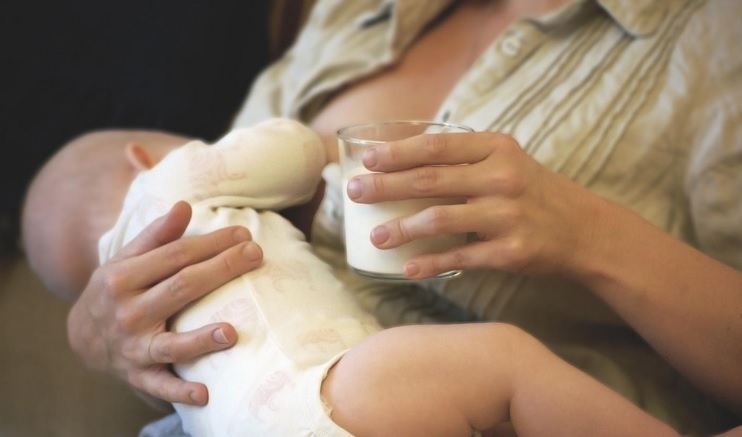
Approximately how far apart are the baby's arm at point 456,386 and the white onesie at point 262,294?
0.11 ft

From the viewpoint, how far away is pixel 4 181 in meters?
1.58

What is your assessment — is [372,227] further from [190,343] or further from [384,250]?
[190,343]

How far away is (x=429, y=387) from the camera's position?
655mm

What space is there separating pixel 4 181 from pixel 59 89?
229 mm

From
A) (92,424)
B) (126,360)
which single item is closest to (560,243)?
(126,360)

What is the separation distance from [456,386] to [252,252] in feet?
0.86

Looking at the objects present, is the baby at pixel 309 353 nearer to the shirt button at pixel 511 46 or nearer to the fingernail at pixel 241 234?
the fingernail at pixel 241 234

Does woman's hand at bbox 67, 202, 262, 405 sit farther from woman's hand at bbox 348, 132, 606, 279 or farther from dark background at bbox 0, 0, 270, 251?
dark background at bbox 0, 0, 270, 251

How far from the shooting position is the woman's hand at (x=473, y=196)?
0.70 metres

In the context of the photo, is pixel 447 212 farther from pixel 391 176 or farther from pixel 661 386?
pixel 661 386

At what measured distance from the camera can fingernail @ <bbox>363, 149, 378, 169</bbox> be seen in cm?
70

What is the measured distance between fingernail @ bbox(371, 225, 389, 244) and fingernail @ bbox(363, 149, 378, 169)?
61mm

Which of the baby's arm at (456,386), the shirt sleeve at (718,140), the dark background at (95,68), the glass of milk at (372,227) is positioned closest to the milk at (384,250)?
the glass of milk at (372,227)

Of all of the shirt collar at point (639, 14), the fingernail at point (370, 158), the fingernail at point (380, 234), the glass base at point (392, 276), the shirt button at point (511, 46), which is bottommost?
the glass base at point (392, 276)
